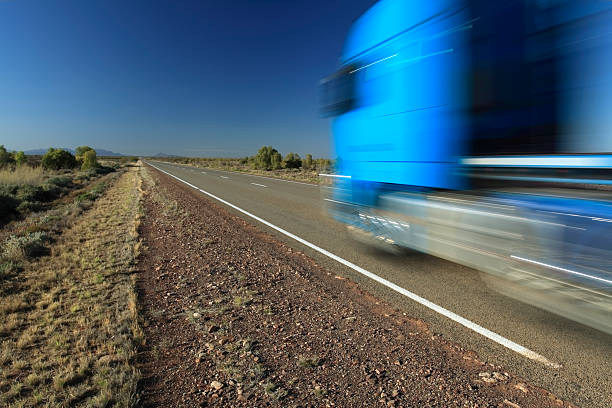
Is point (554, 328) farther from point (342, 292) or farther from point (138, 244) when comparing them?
point (138, 244)

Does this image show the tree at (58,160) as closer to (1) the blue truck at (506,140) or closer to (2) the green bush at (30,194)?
(2) the green bush at (30,194)

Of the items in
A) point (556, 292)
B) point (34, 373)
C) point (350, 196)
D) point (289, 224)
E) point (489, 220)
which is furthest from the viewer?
point (289, 224)

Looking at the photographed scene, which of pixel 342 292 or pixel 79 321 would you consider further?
pixel 342 292

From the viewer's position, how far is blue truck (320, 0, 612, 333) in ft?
8.36

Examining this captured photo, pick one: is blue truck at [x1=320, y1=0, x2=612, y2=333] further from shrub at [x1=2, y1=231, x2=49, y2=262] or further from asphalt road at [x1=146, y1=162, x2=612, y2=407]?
shrub at [x1=2, y1=231, x2=49, y2=262]

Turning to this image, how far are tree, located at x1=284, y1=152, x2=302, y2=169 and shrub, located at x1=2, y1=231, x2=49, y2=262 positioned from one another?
50.7 metres

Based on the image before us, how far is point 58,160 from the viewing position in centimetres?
4812

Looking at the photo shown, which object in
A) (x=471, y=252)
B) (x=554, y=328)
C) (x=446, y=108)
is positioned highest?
(x=446, y=108)

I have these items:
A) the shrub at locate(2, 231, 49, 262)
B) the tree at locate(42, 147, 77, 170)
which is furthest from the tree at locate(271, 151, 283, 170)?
the shrub at locate(2, 231, 49, 262)

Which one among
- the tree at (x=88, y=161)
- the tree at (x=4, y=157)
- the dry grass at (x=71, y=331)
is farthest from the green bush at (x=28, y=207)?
the tree at (x=88, y=161)

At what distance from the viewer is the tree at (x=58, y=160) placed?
45.1 meters

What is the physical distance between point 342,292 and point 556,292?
2114 mm

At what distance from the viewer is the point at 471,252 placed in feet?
11.8

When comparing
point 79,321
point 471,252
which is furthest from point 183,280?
point 471,252
